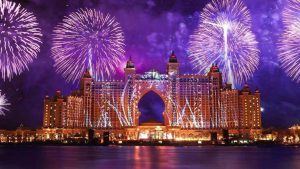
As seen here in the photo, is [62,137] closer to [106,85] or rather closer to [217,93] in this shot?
[106,85]

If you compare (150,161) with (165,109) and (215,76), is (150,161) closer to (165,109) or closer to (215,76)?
(165,109)

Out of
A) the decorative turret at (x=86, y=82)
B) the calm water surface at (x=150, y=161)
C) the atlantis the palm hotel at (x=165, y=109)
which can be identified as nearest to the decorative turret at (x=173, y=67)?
the atlantis the palm hotel at (x=165, y=109)

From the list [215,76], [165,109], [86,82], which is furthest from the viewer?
[86,82]

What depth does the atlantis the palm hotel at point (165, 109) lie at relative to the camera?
459 feet

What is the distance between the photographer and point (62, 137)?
472 feet

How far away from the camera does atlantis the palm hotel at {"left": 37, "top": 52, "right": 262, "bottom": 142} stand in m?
140

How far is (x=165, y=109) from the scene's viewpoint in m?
142

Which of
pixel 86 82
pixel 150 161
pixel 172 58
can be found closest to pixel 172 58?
pixel 172 58

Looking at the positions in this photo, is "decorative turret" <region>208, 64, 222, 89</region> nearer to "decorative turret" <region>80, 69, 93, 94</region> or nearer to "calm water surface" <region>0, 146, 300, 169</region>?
"decorative turret" <region>80, 69, 93, 94</region>

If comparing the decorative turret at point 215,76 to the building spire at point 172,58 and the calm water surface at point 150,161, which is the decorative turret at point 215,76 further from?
the calm water surface at point 150,161

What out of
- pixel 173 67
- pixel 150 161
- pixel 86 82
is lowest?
pixel 150 161

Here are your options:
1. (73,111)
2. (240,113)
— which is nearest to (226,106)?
(240,113)

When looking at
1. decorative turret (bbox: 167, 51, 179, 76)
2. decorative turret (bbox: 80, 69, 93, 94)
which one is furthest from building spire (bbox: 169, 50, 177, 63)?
decorative turret (bbox: 80, 69, 93, 94)

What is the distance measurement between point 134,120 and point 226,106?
30.6 metres
